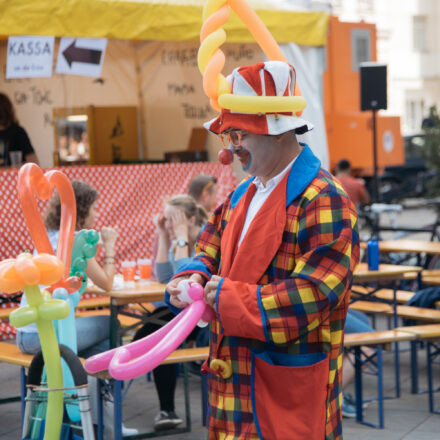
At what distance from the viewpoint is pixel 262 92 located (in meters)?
2.54

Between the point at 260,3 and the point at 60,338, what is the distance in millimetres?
5246

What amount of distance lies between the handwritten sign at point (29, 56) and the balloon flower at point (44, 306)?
4.37 meters

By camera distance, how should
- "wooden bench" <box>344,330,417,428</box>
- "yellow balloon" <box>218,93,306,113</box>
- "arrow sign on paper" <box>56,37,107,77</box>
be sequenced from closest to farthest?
"yellow balloon" <box>218,93,306,113</box>
"wooden bench" <box>344,330,417,428</box>
"arrow sign on paper" <box>56,37,107,77</box>

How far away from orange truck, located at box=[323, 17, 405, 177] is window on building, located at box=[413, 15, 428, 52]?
22306 millimetres

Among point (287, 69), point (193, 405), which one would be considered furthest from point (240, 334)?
point (193, 405)

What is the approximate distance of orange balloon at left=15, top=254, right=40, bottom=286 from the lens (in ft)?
8.84

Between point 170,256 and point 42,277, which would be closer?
point 42,277

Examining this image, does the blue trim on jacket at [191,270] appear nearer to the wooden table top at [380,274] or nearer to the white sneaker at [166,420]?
the white sneaker at [166,420]

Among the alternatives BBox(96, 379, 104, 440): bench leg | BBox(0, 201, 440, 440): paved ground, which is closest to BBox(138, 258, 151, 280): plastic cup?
BBox(0, 201, 440, 440): paved ground

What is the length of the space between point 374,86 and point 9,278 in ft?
26.4

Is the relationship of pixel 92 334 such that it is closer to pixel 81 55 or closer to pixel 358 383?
pixel 358 383

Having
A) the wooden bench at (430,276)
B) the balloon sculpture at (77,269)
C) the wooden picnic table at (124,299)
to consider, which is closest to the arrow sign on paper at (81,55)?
the wooden picnic table at (124,299)

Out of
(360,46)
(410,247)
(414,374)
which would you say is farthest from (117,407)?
(360,46)

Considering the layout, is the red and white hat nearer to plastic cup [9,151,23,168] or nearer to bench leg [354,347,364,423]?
bench leg [354,347,364,423]
